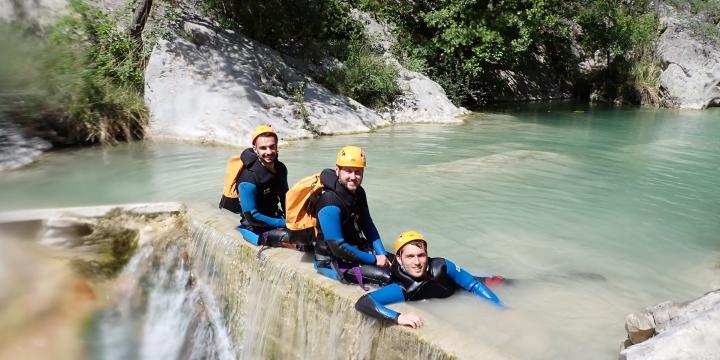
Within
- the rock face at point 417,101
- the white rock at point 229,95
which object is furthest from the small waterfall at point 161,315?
the rock face at point 417,101

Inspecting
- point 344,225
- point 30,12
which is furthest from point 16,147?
point 344,225

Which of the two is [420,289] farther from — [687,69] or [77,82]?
[687,69]

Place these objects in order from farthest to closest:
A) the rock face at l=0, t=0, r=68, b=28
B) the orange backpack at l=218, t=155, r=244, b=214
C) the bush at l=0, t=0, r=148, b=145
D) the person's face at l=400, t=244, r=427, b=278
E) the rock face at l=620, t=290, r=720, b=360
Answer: the rock face at l=0, t=0, r=68, b=28 → the bush at l=0, t=0, r=148, b=145 → the orange backpack at l=218, t=155, r=244, b=214 → the person's face at l=400, t=244, r=427, b=278 → the rock face at l=620, t=290, r=720, b=360

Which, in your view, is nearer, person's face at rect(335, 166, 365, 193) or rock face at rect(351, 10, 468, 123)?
person's face at rect(335, 166, 365, 193)

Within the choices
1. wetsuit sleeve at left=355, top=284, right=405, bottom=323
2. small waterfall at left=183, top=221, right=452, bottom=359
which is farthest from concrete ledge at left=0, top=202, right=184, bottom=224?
wetsuit sleeve at left=355, top=284, right=405, bottom=323

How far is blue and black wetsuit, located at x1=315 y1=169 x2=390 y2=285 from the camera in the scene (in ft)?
13.8

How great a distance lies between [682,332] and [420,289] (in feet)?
5.82

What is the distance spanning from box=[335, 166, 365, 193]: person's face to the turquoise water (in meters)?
1.09

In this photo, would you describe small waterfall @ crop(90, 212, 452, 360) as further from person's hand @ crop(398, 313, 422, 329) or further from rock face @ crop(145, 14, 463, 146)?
rock face @ crop(145, 14, 463, 146)

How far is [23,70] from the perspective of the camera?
10023 mm

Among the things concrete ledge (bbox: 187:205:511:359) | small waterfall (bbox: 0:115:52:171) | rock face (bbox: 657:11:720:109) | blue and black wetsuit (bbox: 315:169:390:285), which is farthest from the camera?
rock face (bbox: 657:11:720:109)

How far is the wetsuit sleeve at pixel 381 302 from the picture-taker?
3.67 metres

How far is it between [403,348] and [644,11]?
30454mm

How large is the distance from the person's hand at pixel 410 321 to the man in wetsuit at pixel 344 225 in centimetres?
65
